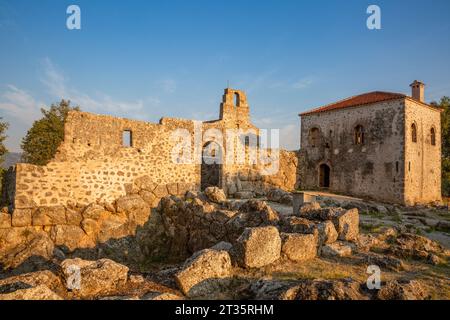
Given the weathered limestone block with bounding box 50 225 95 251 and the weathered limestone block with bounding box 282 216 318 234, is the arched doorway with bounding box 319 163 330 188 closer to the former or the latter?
the weathered limestone block with bounding box 282 216 318 234

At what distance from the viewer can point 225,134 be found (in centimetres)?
1800

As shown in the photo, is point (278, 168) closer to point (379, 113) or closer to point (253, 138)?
point (253, 138)

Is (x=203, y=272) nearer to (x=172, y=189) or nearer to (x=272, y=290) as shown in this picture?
(x=272, y=290)

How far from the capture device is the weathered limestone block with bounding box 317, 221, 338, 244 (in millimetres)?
7223

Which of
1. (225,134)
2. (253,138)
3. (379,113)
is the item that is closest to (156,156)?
(225,134)

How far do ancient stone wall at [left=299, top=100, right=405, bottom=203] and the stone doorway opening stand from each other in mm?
219

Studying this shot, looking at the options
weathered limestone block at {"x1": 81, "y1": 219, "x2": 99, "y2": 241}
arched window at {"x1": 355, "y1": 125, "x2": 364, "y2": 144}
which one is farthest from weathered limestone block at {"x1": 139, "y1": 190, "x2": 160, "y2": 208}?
arched window at {"x1": 355, "y1": 125, "x2": 364, "y2": 144}

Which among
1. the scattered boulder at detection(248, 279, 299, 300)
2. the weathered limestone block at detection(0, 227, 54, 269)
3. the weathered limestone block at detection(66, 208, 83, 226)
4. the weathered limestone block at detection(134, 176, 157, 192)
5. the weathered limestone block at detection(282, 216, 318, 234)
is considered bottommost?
the weathered limestone block at detection(0, 227, 54, 269)

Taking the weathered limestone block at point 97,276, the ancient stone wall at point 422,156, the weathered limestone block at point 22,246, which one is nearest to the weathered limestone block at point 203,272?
the weathered limestone block at point 97,276

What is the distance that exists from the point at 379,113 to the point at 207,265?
1939 cm

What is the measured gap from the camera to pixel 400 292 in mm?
4074

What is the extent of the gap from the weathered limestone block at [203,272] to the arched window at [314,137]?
20.5m
